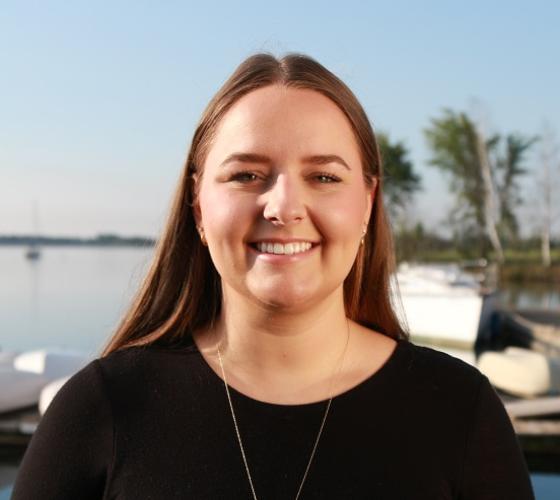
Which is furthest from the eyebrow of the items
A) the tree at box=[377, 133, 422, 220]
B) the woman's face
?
the tree at box=[377, 133, 422, 220]

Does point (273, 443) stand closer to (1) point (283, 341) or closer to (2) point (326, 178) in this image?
(1) point (283, 341)

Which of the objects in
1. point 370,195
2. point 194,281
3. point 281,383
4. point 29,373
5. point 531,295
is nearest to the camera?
point 281,383

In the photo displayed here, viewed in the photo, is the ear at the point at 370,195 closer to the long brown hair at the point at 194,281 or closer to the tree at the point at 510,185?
the long brown hair at the point at 194,281

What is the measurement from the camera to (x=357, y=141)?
1.70 metres

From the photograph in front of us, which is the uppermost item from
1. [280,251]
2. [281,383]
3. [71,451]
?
[280,251]

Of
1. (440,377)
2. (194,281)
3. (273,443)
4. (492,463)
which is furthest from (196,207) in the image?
(492,463)

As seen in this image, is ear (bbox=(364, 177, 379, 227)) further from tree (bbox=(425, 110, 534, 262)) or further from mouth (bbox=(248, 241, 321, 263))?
tree (bbox=(425, 110, 534, 262))

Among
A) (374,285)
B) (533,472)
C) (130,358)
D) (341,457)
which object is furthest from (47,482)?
(533,472)

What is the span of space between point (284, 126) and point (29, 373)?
7.57m

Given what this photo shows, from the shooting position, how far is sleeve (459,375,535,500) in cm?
153

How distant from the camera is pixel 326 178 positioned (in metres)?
1.60

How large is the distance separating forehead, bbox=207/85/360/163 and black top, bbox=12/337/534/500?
572mm

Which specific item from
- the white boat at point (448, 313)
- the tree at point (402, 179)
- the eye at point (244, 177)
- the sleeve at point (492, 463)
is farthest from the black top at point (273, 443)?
the tree at point (402, 179)

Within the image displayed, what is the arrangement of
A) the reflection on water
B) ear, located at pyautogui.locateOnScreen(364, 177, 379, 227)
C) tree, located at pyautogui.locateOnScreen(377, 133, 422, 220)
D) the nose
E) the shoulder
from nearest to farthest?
1. the nose
2. the shoulder
3. ear, located at pyautogui.locateOnScreen(364, 177, 379, 227)
4. the reflection on water
5. tree, located at pyautogui.locateOnScreen(377, 133, 422, 220)
